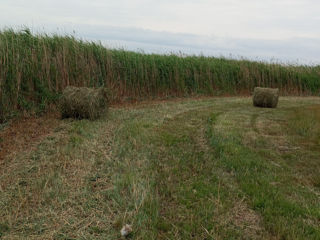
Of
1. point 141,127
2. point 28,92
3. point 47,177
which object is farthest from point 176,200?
point 28,92

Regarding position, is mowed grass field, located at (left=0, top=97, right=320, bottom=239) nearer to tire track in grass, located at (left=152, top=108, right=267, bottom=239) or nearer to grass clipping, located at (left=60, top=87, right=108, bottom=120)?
tire track in grass, located at (left=152, top=108, right=267, bottom=239)

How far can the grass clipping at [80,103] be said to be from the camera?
23.0 ft

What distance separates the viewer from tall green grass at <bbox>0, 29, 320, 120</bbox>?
7519 mm

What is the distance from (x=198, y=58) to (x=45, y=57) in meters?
8.69

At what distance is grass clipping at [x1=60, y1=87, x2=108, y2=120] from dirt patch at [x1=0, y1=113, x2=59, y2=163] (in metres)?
0.39

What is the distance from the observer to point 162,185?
11.6 feet

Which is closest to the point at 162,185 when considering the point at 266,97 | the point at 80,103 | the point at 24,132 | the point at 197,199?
the point at 197,199

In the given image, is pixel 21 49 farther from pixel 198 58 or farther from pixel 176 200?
pixel 198 58

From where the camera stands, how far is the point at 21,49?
7828 millimetres

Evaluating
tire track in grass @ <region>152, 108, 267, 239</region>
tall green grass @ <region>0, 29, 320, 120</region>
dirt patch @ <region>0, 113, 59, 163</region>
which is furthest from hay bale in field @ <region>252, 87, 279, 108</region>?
dirt patch @ <region>0, 113, 59, 163</region>

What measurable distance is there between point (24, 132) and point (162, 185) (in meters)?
3.76

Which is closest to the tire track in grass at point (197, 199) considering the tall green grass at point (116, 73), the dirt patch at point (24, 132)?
the dirt patch at point (24, 132)

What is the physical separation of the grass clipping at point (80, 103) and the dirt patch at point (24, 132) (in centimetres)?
39

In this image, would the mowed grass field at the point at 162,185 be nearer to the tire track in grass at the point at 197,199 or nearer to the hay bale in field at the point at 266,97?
the tire track in grass at the point at 197,199
